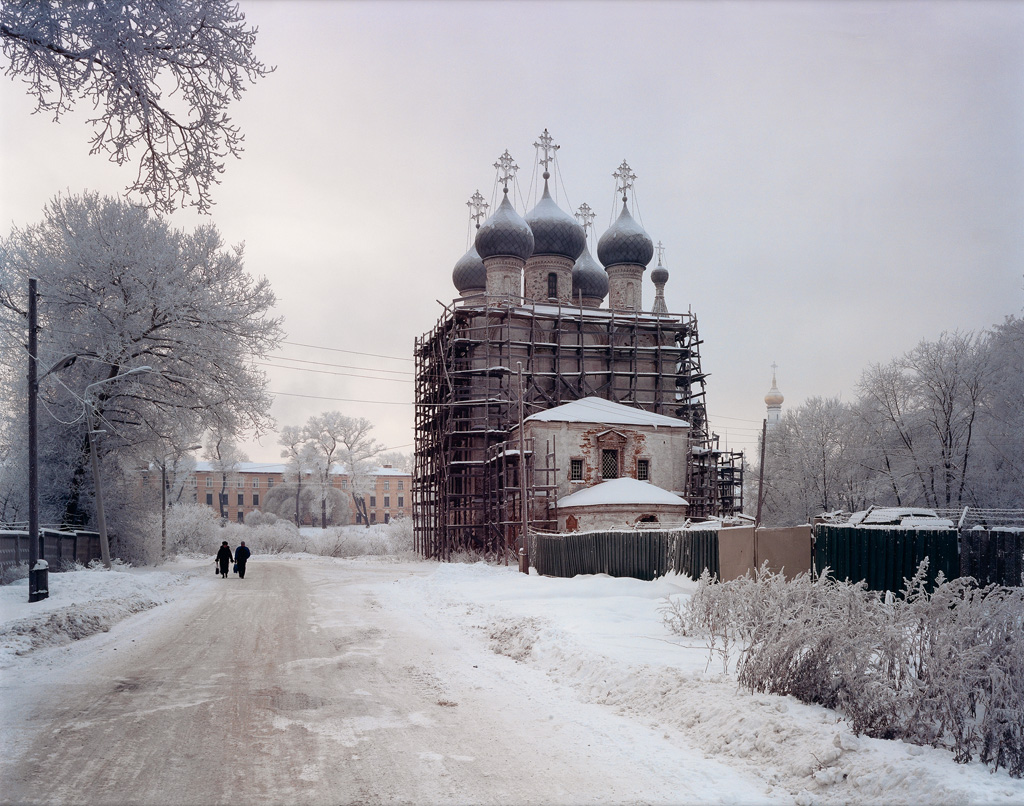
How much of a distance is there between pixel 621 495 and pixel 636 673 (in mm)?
25181

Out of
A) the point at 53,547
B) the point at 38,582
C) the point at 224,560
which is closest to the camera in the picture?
the point at 38,582

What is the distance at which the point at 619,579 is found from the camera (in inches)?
722

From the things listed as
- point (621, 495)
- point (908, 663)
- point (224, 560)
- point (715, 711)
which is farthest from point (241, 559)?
point (908, 663)

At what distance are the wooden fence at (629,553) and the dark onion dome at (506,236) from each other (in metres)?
22.8

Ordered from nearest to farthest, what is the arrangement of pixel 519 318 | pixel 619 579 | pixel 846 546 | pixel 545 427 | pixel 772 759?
pixel 772 759
pixel 846 546
pixel 619 579
pixel 545 427
pixel 519 318

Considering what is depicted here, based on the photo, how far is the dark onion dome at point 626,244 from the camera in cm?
4831

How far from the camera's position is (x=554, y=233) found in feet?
155

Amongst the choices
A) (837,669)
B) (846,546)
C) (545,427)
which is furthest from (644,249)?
(837,669)

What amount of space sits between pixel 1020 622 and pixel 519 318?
1473 inches

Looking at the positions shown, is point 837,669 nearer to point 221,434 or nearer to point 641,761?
point 641,761

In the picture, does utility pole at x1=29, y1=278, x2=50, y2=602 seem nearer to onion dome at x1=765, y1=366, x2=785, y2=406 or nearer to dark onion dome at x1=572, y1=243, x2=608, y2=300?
dark onion dome at x1=572, y1=243, x2=608, y2=300

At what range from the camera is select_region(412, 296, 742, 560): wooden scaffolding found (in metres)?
40.8

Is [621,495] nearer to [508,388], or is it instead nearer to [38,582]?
[508,388]

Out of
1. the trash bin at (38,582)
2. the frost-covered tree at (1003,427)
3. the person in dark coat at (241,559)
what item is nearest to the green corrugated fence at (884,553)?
the trash bin at (38,582)
